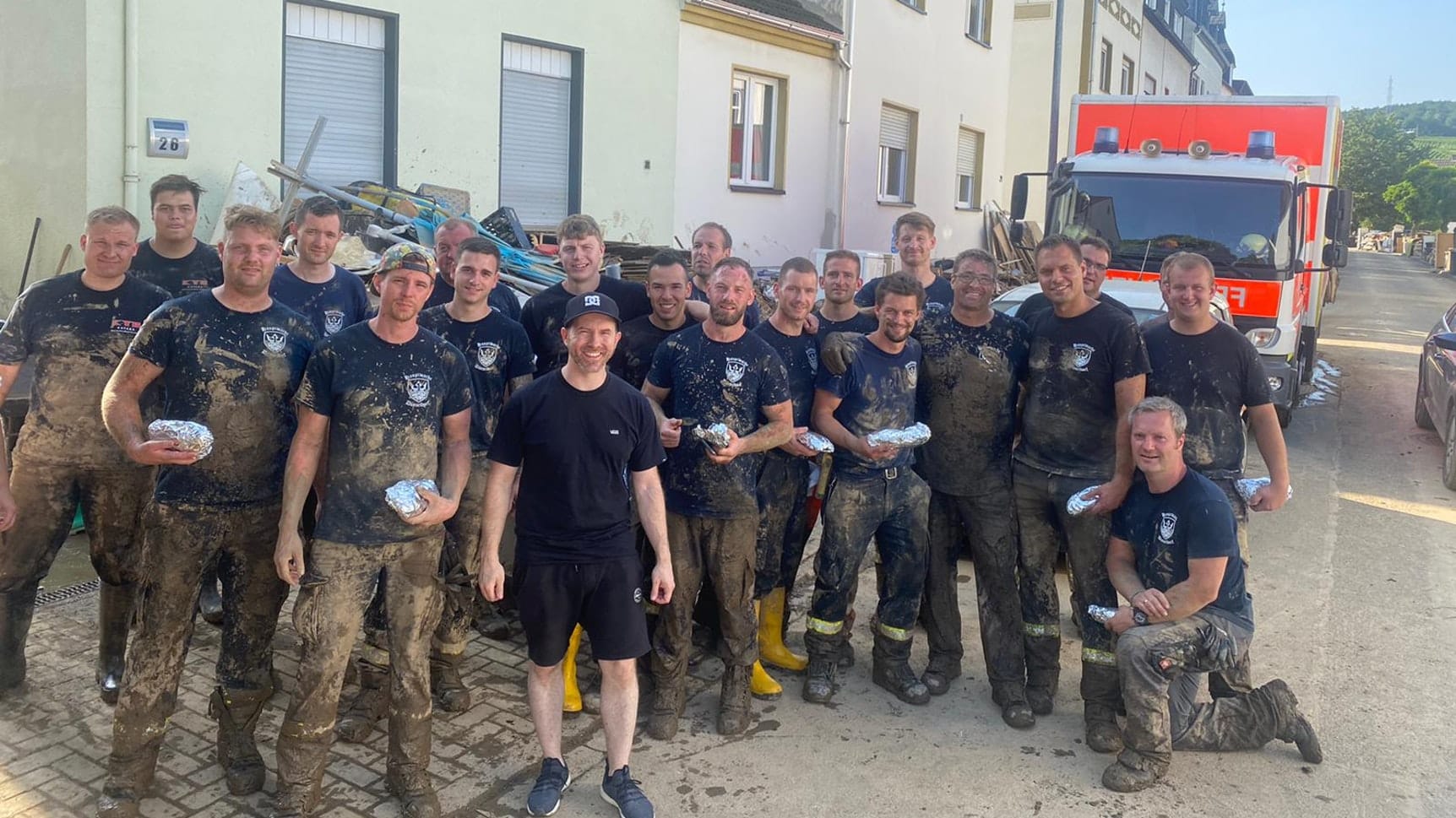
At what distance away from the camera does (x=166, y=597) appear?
406 centimetres

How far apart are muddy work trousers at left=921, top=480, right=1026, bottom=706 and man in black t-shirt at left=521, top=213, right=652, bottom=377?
1.89 metres

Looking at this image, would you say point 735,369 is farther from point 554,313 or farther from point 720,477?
point 554,313

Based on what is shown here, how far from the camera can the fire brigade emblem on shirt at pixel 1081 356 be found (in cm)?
503

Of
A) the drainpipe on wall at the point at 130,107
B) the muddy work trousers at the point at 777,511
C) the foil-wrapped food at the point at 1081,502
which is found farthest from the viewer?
the drainpipe on wall at the point at 130,107

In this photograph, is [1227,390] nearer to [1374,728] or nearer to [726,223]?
[1374,728]

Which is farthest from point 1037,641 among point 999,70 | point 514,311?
point 999,70

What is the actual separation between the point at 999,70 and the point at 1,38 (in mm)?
18063

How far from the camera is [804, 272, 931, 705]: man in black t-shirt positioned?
17.0 feet

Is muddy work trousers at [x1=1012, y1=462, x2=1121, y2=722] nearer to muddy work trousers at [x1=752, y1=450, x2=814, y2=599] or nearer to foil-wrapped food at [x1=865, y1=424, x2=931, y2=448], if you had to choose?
foil-wrapped food at [x1=865, y1=424, x2=931, y2=448]

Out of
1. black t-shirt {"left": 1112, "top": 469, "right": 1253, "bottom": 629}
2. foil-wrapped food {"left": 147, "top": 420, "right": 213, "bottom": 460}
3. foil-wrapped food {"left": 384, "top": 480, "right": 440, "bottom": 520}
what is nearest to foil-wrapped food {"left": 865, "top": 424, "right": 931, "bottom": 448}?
black t-shirt {"left": 1112, "top": 469, "right": 1253, "bottom": 629}

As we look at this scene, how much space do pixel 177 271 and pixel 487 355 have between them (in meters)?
1.57

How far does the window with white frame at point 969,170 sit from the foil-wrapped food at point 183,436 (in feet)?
62.9

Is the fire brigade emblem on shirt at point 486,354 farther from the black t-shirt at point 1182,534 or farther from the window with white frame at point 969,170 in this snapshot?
the window with white frame at point 969,170

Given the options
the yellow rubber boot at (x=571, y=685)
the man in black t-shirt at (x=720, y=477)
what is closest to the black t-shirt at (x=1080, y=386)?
the man in black t-shirt at (x=720, y=477)
